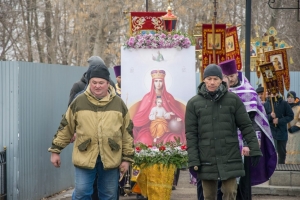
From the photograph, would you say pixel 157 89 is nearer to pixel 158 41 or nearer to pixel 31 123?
pixel 158 41

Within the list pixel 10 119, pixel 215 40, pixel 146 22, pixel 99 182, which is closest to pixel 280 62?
pixel 215 40

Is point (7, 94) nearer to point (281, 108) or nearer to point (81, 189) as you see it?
point (81, 189)

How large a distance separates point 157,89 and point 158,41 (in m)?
0.63

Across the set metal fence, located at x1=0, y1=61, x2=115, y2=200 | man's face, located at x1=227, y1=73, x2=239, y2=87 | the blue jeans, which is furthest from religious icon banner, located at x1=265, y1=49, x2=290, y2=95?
the blue jeans

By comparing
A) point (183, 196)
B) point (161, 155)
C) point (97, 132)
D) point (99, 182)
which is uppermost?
point (97, 132)

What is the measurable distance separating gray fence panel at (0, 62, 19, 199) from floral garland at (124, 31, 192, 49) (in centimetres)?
168

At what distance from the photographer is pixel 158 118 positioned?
1041 centimetres

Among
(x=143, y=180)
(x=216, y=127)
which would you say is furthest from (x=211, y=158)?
(x=143, y=180)

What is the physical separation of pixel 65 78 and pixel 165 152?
13.4ft

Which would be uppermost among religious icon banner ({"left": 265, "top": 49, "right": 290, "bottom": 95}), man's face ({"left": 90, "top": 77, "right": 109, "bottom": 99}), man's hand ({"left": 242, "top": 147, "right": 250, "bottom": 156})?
religious icon banner ({"left": 265, "top": 49, "right": 290, "bottom": 95})

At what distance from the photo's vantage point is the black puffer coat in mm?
8422

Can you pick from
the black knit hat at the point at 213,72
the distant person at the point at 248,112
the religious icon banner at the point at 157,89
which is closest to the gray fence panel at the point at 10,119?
the religious icon banner at the point at 157,89

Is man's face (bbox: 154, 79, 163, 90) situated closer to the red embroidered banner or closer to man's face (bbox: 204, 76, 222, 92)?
the red embroidered banner

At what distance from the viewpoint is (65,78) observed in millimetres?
13789
